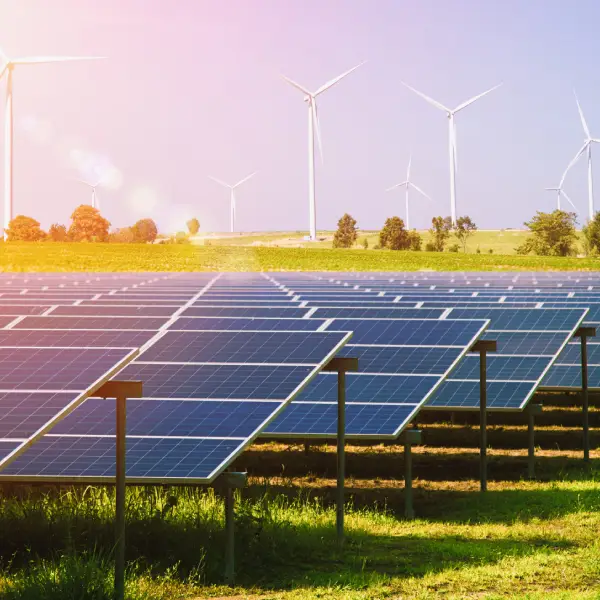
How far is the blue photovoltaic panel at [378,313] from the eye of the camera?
23641 millimetres

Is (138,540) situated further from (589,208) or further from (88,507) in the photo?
(589,208)

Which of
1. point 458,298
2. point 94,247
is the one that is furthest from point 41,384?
point 94,247

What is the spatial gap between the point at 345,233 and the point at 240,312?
169m

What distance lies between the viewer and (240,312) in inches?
801

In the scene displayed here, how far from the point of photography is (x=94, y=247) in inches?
6166

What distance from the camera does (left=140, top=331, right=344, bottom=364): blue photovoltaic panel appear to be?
16.3 m

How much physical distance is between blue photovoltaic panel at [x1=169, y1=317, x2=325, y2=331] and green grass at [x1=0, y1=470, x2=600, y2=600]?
2.71 metres

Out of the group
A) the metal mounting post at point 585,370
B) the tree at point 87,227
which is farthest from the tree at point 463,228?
the metal mounting post at point 585,370

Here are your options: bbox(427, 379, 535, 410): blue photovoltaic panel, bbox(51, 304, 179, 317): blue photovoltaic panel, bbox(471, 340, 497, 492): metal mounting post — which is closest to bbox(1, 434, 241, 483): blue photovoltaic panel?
bbox(51, 304, 179, 317): blue photovoltaic panel

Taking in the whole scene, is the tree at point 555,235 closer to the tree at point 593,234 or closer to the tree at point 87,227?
the tree at point 593,234

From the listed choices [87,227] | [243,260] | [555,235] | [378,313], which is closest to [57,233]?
[87,227]

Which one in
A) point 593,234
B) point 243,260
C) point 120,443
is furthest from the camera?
point 593,234

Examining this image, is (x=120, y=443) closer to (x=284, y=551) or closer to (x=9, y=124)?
(x=284, y=551)

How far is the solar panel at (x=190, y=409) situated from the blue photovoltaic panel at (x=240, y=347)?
1 cm
